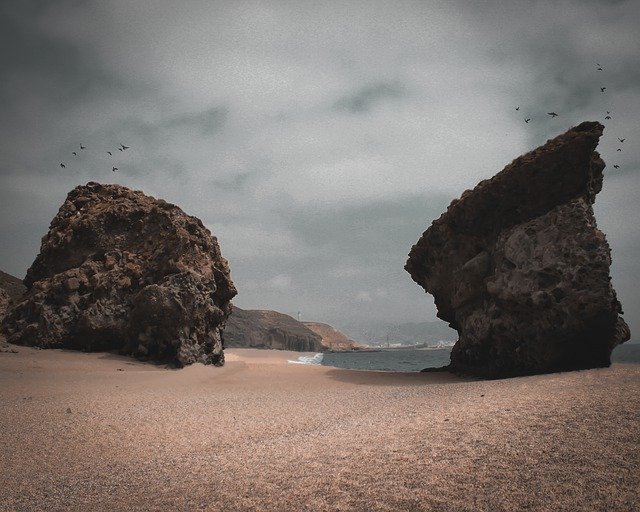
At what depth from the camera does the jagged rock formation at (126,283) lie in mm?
13984

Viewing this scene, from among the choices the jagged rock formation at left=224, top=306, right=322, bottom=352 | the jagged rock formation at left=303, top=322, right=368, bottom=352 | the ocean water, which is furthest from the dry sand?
the jagged rock formation at left=303, top=322, right=368, bottom=352

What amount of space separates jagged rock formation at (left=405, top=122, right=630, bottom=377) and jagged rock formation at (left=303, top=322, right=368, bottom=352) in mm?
125302

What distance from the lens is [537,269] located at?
12.2m

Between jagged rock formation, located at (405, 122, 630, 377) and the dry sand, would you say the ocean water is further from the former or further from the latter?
the dry sand

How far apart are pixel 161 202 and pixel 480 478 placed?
57.7 feet

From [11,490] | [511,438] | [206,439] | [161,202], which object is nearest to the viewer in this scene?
[11,490]

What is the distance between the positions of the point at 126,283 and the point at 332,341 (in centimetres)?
15692

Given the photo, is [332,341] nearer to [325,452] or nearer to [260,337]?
[260,337]

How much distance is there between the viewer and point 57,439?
5.16m

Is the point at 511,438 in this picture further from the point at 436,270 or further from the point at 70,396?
the point at 436,270

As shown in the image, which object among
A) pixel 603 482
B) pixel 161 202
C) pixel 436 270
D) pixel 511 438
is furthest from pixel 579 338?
pixel 161 202

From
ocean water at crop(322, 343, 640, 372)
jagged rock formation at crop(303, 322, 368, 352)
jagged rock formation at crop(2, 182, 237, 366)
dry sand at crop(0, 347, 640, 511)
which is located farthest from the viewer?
jagged rock formation at crop(303, 322, 368, 352)

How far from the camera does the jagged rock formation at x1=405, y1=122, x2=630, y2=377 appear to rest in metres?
11.2

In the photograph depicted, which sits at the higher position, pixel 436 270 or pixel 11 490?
pixel 436 270
